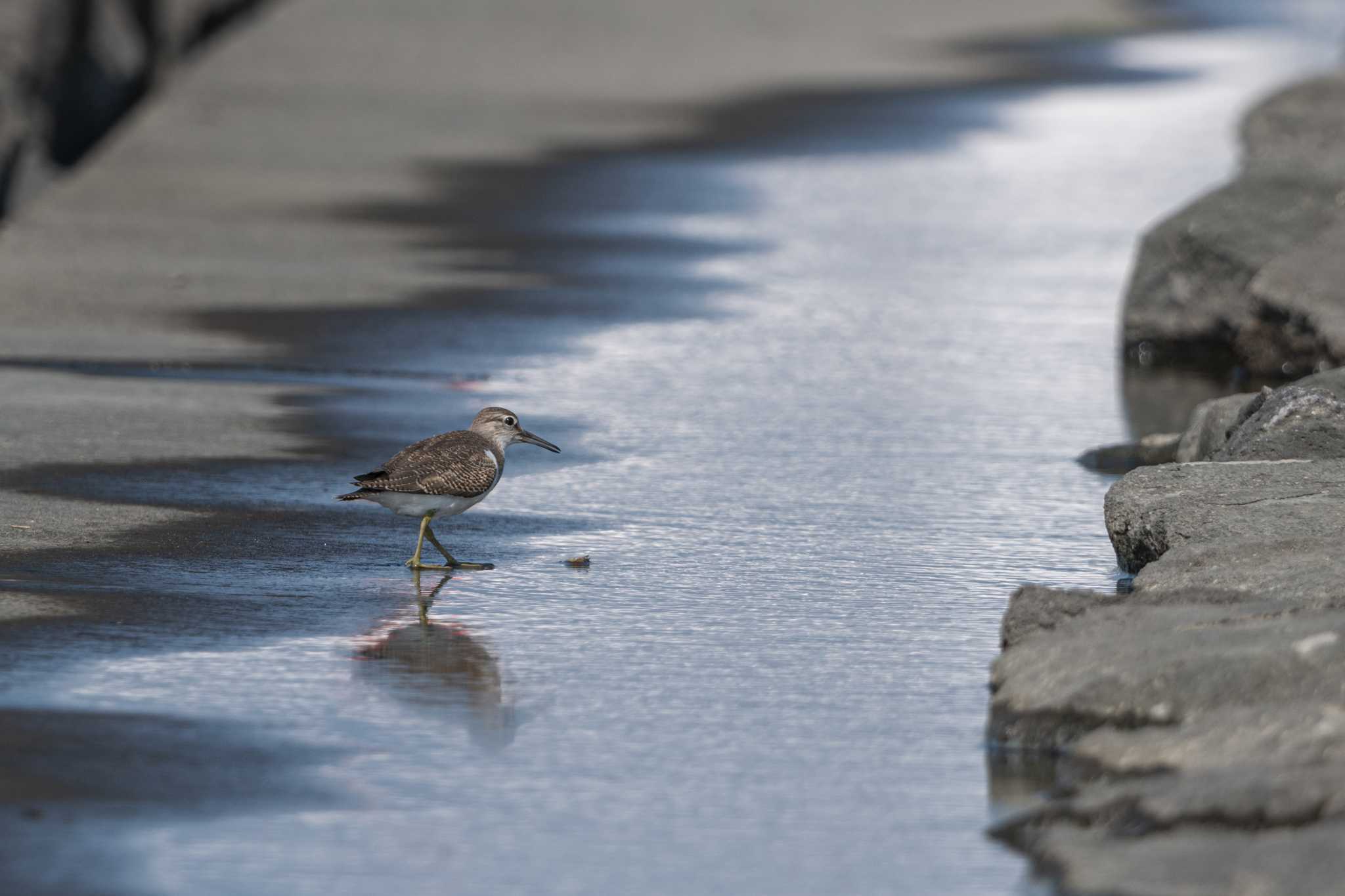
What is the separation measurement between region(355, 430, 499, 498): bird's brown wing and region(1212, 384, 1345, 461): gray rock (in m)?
2.88

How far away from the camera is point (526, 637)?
25.6ft

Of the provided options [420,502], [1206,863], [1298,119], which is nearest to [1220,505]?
[420,502]

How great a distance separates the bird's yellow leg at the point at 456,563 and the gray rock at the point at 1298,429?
114 inches

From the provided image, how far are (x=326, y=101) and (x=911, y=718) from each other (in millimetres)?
17822

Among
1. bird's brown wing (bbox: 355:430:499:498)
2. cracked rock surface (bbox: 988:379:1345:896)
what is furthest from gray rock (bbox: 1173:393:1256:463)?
bird's brown wing (bbox: 355:430:499:498)

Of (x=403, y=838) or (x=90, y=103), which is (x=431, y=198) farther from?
(x=403, y=838)

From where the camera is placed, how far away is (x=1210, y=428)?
10.2 meters

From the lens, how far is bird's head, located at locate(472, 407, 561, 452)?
30.0 feet

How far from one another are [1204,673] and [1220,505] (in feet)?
6.45

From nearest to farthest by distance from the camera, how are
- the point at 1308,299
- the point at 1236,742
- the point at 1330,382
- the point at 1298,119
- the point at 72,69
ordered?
the point at 1236,742 → the point at 1330,382 → the point at 1308,299 → the point at 72,69 → the point at 1298,119

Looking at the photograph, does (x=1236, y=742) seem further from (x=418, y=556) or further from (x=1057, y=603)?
(x=418, y=556)

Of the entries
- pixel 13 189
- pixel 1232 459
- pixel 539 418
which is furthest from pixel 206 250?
pixel 1232 459

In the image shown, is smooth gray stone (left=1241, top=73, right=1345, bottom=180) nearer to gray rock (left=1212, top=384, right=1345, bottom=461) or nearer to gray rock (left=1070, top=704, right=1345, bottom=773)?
gray rock (left=1212, top=384, right=1345, bottom=461)

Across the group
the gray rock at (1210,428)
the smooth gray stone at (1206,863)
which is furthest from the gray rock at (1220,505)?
the smooth gray stone at (1206,863)
